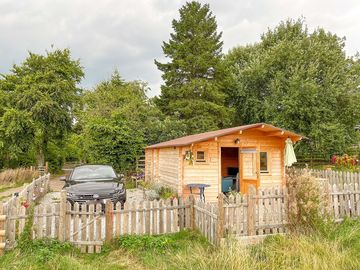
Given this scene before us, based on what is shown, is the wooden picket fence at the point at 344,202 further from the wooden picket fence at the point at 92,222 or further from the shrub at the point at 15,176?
the shrub at the point at 15,176

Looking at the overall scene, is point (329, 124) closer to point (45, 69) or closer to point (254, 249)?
point (254, 249)

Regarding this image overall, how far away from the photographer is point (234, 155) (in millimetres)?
17094

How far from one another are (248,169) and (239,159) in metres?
0.59

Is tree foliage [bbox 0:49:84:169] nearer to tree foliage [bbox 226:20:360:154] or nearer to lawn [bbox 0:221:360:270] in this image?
tree foliage [bbox 226:20:360:154]

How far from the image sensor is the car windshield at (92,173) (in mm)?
10652

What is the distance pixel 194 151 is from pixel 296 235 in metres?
6.33

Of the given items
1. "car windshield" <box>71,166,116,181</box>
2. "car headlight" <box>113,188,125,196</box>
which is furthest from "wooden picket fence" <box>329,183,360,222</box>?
"car windshield" <box>71,166,116,181</box>

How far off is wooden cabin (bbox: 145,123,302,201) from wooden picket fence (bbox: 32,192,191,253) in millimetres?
4997

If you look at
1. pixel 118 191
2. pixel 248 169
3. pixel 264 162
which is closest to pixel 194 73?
pixel 264 162

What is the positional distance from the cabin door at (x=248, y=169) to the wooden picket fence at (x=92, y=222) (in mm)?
6647

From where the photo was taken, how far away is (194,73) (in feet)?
92.9

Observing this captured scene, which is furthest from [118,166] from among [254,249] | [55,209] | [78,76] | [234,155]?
[254,249]

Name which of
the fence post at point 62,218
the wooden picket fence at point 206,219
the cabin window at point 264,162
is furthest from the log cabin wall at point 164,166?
the fence post at point 62,218

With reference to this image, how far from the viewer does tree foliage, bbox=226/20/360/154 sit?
23266 mm
